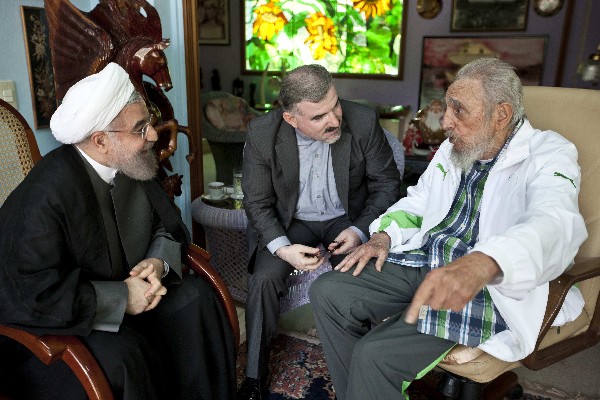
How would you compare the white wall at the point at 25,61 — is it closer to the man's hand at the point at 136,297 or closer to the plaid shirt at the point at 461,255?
the man's hand at the point at 136,297

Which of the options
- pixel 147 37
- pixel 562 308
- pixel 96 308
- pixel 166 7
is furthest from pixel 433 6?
pixel 96 308

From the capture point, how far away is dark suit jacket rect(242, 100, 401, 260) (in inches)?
85.7

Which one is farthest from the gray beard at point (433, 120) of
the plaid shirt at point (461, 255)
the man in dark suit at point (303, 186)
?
the plaid shirt at point (461, 255)

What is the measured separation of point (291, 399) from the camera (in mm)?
2070

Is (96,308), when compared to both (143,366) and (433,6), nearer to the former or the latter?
(143,366)

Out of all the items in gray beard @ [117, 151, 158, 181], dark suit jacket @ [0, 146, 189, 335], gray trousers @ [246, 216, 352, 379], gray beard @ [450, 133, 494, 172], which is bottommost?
gray trousers @ [246, 216, 352, 379]

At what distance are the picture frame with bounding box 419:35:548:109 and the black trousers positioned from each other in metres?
5.41

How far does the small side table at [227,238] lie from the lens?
258 centimetres

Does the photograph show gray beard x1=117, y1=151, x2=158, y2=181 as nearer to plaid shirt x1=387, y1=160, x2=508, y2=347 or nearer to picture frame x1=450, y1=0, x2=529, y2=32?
plaid shirt x1=387, y1=160, x2=508, y2=347

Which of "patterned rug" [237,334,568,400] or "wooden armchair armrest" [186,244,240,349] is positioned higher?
"wooden armchair armrest" [186,244,240,349]

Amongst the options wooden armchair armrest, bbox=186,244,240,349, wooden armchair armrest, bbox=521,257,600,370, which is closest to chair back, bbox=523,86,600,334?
wooden armchair armrest, bbox=521,257,600,370

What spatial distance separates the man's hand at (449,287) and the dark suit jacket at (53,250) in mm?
911

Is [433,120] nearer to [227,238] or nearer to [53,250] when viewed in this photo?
[227,238]

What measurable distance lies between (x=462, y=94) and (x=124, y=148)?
115cm
